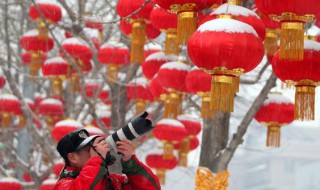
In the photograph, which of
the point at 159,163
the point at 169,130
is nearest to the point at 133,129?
the point at 169,130

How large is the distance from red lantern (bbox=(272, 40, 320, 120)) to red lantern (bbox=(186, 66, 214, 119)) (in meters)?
1.87

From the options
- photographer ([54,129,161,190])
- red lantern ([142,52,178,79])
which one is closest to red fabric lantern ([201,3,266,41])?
photographer ([54,129,161,190])

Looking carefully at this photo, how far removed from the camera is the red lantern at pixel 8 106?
403 inches

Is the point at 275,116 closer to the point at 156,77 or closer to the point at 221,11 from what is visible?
the point at 156,77

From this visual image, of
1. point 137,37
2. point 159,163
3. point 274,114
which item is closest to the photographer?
point 137,37

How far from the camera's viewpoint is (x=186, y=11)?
425 centimetres

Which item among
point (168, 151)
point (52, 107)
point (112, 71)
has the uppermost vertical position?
point (112, 71)

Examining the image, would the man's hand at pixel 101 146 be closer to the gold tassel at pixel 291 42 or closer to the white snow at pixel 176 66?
the gold tassel at pixel 291 42

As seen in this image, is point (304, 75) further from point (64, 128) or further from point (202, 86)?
point (64, 128)

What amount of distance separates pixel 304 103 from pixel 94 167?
1.27m

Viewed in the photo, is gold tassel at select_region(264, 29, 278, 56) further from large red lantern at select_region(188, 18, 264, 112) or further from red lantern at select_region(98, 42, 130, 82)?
red lantern at select_region(98, 42, 130, 82)

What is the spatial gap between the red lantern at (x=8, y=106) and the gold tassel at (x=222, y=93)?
661cm

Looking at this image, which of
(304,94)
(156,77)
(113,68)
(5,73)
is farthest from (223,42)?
(5,73)

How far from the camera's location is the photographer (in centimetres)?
356
